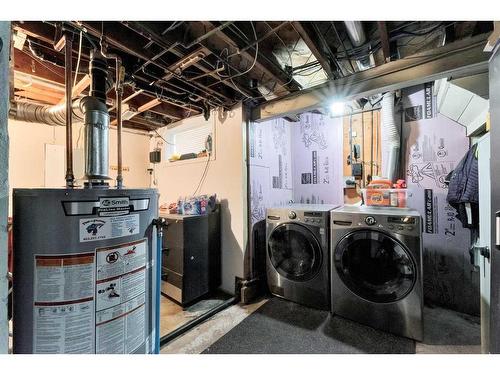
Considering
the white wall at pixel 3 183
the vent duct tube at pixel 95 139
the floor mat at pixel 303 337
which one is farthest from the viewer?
the floor mat at pixel 303 337

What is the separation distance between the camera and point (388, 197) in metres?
2.15

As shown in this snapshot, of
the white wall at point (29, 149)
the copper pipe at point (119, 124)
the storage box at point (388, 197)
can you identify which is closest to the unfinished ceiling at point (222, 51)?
the copper pipe at point (119, 124)

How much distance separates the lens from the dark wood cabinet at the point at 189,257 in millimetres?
2168

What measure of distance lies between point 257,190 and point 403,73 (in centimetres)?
167

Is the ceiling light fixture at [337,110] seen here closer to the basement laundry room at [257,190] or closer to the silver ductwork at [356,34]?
the basement laundry room at [257,190]

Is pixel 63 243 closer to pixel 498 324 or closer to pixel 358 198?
pixel 498 324

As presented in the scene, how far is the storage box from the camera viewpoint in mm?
2137

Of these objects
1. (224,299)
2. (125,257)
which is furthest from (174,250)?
(125,257)

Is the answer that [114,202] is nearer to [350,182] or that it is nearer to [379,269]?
[379,269]

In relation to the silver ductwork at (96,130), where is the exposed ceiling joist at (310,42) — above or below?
above

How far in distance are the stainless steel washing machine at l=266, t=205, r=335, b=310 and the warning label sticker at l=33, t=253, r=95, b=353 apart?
1.76 m

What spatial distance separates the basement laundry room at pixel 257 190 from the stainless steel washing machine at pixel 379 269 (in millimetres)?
13

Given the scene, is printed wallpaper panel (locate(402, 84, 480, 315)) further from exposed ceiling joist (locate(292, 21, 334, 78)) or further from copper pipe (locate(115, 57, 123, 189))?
copper pipe (locate(115, 57, 123, 189))

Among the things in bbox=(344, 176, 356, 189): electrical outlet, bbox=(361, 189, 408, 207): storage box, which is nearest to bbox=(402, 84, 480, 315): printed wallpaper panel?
bbox=(361, 189, 408, 207): storage box
